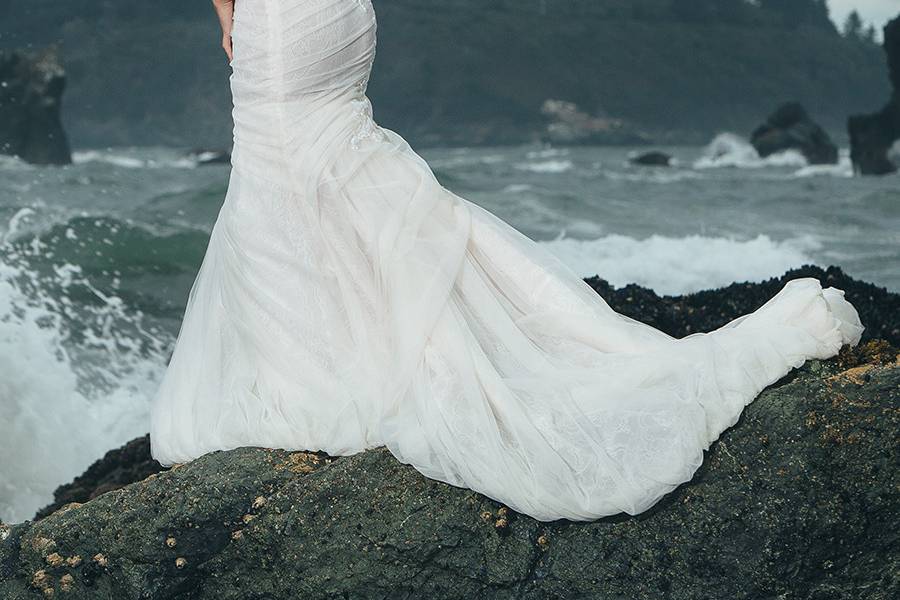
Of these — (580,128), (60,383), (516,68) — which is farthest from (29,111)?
(516,68)

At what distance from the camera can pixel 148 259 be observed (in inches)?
531

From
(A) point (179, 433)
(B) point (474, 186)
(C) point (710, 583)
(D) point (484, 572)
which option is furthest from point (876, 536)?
(B) point (474, 186)

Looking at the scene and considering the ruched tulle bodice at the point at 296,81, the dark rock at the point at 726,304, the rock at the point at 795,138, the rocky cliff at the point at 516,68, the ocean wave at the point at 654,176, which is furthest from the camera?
the rocky cliff at the point at 516,68

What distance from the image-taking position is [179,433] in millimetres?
3871

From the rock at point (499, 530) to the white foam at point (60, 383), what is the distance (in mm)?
3022

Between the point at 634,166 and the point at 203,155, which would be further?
the point at 203,155

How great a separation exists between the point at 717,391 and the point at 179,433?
1.88 metres

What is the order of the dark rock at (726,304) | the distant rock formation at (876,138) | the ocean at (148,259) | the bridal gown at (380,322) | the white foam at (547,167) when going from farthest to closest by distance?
the white foam at (547,167)
the distant rock formation at (876,138)
the ocean at (148,259)
the dark rock at (726,304)
the bridal gown at (380,322)

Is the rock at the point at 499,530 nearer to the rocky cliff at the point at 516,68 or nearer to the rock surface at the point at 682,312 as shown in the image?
the rock surface at the point at 682,312

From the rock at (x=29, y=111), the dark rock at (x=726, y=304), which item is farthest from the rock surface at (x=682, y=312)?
→ the rock at (x=29, y=111)

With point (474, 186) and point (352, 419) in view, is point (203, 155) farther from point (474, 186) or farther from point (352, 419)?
point (352, 419)

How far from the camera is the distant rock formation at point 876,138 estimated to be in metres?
35.5

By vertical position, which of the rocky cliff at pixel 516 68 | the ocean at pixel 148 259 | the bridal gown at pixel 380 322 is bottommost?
the rocky cliff at pixel 516 68

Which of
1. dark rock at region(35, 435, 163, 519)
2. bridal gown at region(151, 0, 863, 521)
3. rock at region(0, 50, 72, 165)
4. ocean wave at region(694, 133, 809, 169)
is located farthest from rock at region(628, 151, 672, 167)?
bridal gown at region(151, 0, 863, 521)
